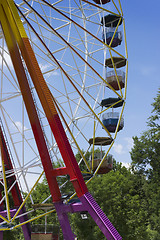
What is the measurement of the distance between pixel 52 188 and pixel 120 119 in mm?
6956

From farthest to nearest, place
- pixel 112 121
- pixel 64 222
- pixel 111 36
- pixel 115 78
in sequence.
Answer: pixel 111 36 → pixel 115 78 → pixel 112 121 → pixel 64 222

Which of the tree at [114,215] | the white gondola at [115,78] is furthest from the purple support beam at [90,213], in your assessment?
the tree at [114,215]

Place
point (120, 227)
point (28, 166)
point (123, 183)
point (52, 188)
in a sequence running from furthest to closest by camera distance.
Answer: point (123, 183) → point (120, 227) → point (28, 166) → point (52, 188)

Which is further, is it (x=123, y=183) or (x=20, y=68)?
(x=123, y=183)

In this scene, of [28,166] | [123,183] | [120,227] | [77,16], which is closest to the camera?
[28,166]

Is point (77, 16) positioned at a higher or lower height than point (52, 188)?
higher

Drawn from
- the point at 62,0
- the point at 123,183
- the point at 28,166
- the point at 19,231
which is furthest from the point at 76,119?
the point at 19,231

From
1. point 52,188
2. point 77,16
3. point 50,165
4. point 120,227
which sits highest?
point 77,16

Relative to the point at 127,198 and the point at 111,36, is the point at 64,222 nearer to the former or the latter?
the point at 111,36

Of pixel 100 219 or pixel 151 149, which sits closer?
pixel 100 219

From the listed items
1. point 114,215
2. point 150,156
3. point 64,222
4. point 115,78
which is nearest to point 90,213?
point 64,222

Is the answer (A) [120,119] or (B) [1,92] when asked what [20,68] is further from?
(A) [120,119]

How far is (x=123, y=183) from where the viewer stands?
40.4 meters

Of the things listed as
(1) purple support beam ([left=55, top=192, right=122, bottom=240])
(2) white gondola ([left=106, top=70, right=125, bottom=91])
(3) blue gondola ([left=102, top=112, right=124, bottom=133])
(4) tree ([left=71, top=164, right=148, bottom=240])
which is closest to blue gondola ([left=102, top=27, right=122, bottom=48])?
(2) white gondola ([left=106, top=70, right=125, bottom=91])
